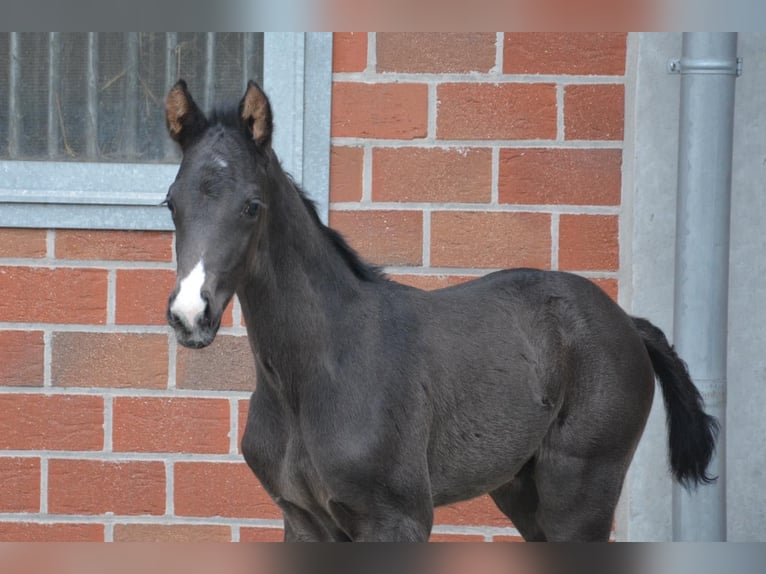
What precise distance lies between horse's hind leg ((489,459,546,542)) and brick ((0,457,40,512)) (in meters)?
1.73

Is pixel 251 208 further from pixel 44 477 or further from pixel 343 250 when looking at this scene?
pixel 44 477

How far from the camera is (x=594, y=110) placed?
347 centimetres

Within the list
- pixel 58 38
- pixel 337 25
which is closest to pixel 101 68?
pixel 58 38

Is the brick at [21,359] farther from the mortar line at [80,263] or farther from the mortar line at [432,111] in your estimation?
the mortar line at [432,111]

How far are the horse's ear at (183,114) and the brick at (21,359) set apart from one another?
1681 mm

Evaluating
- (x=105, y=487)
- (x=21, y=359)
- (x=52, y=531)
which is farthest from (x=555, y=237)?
(x=52, y=531)

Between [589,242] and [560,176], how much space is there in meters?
0.24

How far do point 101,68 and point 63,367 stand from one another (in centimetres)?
106

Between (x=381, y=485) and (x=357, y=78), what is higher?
(x=357, y=78)

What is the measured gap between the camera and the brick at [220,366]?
11.7 feet

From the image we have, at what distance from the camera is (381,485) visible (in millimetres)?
2240

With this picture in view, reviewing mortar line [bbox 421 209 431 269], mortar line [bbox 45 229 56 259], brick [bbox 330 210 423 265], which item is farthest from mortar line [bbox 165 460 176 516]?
mortar line [bbox 421 209 431 269]

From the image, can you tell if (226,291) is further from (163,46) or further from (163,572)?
(163,46)

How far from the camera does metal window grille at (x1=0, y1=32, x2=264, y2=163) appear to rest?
11.9 feet
